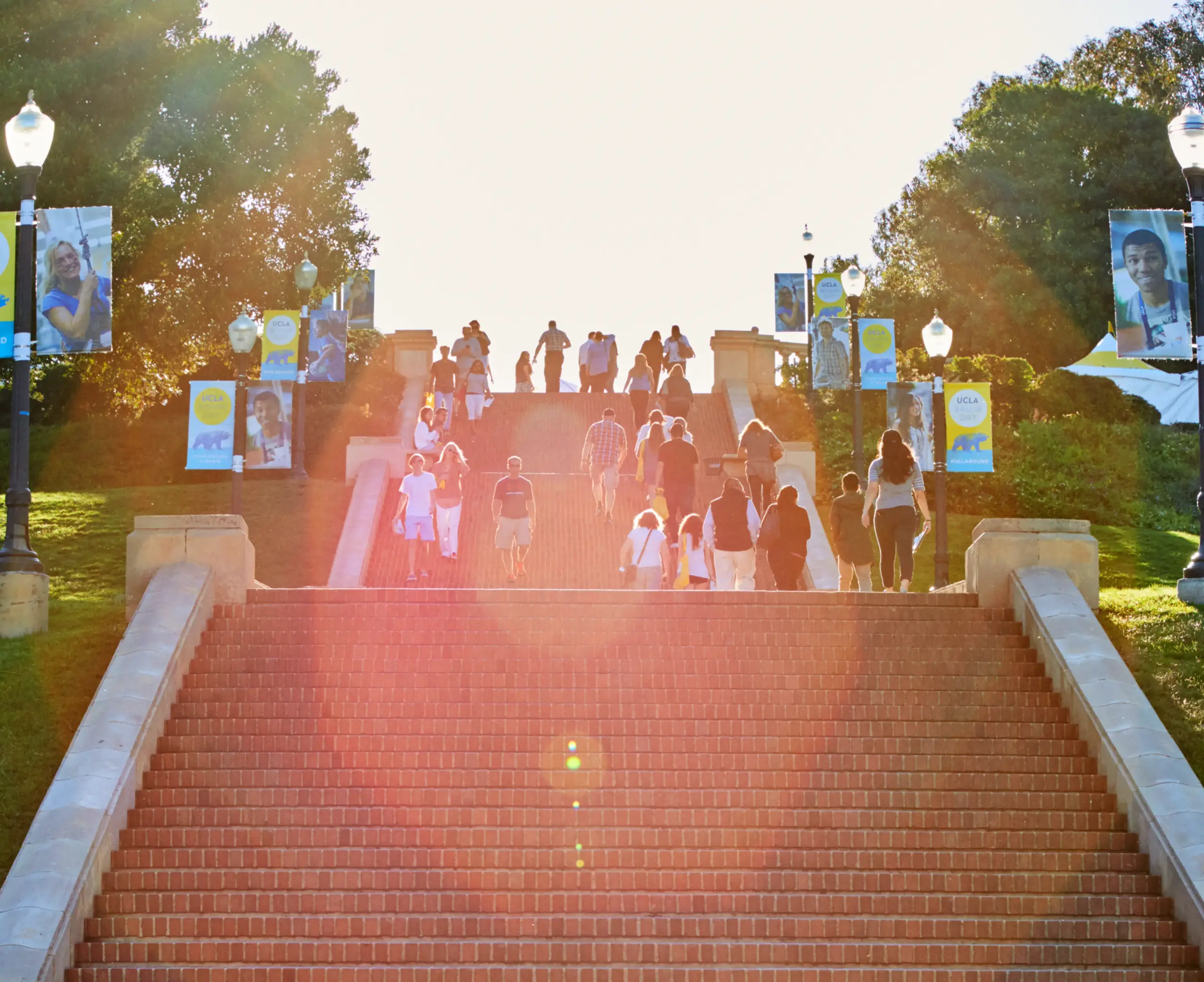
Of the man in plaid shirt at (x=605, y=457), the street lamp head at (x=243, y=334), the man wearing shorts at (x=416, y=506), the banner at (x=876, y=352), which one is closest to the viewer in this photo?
the man wearing shorts at (x=416, y=506)

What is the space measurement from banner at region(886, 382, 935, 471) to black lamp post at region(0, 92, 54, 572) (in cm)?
975

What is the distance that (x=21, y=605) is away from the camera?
13.5 meters

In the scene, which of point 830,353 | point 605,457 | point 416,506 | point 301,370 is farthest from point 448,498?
point 301,370

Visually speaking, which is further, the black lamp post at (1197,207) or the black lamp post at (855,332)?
the black lamp post at (855,332)

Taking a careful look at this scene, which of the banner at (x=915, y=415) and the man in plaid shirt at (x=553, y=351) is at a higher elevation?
the man in plaid shirt at (x=553, y=351)

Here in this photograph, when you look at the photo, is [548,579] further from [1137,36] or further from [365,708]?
[1137,36]

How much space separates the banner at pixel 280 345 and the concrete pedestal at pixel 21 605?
468 inches

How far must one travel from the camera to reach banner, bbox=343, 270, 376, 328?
104 ft

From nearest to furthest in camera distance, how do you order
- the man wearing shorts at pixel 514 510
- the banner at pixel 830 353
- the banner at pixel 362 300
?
1. the man wearing shorts at pixel 514 510
2. the banner at pixel 830 353
3. the banner at pixel 362 300

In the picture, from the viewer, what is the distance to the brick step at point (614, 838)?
9969 mm

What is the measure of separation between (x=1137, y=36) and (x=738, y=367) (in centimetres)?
3415

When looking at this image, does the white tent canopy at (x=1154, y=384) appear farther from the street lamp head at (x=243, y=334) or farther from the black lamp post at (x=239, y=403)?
the street lamp head at (x=243, y=334)

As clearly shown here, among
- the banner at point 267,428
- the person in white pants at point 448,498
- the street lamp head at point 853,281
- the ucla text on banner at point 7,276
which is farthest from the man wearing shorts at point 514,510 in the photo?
the street lamp head at point 853,281

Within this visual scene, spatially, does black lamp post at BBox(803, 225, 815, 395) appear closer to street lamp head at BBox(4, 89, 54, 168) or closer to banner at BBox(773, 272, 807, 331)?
banner at BBox(773, 272, 807, 331)
